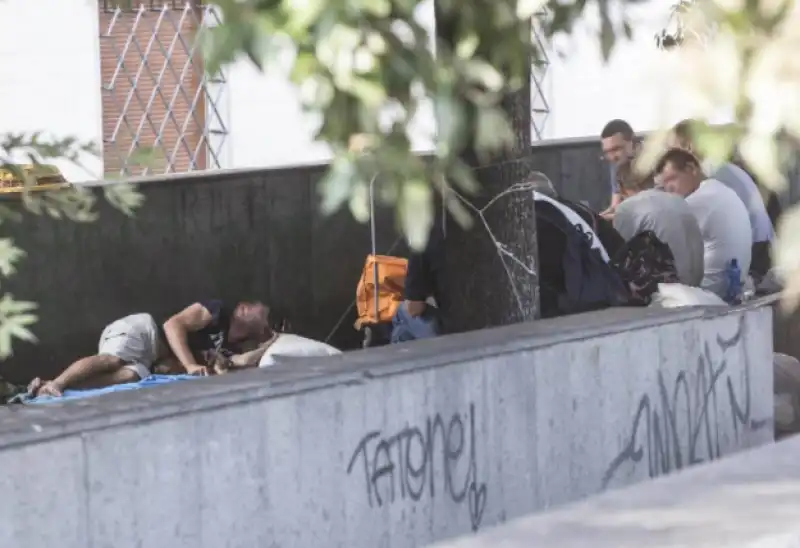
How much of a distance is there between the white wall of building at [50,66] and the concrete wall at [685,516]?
12634 millimetres

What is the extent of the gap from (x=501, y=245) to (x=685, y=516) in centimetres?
304

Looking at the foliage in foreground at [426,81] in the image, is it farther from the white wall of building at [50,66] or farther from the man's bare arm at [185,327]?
the white wall of building at [50,66]

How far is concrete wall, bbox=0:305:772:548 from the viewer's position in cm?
430

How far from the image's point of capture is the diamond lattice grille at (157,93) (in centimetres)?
1542

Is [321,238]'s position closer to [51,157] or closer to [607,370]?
[607,370]

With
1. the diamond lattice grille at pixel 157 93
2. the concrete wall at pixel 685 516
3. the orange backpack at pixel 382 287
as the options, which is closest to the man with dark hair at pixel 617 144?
the orange backpack at pixel 382 287

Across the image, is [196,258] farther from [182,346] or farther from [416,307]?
[416,307]

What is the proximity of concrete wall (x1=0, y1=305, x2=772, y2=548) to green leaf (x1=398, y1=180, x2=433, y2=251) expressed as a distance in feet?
7.09

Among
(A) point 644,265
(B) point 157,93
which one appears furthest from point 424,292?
(B) point 157,93

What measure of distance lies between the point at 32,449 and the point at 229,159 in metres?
12.2

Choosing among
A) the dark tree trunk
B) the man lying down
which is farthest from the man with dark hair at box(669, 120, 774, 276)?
the dark tree trunk

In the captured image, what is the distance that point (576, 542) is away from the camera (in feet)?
11.2

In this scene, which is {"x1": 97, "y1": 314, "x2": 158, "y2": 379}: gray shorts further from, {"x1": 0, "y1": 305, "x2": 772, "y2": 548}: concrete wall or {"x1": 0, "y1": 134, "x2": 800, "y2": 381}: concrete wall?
{"x1": 0, "y1": 305, "x2": 772, "y2": 548}: concrete wall

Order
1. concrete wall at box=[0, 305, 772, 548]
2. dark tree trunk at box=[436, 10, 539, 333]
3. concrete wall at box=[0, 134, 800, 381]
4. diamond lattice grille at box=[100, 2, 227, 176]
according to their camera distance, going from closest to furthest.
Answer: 1. concrete wall at box=[0, 305, 772, 548]
2. dark tree trunk at box=[436, 10, 539, 333]
3. concrete wall at box=[0, 134, 800, 381]
4. diamond lattice grille at box=[100, 2, 227, 176]
